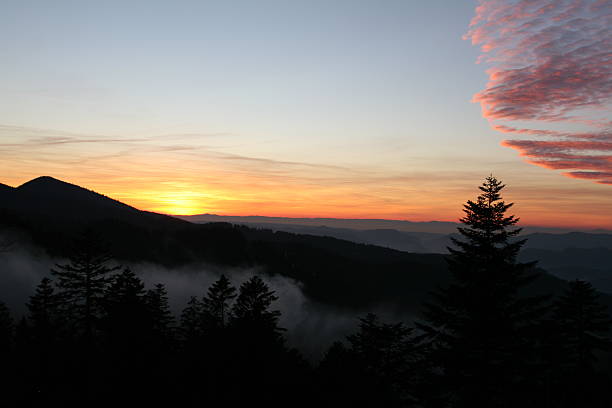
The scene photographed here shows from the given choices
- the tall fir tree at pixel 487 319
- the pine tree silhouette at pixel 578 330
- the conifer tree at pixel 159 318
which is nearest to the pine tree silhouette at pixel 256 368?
the conifer tree at pixel 159 318

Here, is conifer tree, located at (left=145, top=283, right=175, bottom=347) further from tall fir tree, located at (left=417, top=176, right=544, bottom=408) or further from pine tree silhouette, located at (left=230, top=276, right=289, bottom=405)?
tall fir tree, located at (left=417, top=176, right=544, bottom=408)

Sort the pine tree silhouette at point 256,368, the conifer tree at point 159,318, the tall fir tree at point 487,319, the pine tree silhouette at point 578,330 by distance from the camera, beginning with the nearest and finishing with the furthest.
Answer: the tall fir tree at point 487,319 < the pine tree silhouette at point 256,368 < the conifer tree at point 159,318 < the pine tree silhouette at point 578,330

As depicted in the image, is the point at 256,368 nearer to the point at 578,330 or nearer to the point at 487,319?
the point at 487,319

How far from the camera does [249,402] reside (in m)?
18.1

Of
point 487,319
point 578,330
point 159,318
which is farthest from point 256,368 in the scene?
point 159,318

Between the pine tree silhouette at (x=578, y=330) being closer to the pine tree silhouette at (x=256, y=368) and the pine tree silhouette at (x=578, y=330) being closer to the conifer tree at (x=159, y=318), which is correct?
the pine tree silhouette at (x=256, y=368)

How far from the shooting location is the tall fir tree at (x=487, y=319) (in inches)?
648

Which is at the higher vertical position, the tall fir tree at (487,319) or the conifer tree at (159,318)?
the tall fir tree at (487,319)

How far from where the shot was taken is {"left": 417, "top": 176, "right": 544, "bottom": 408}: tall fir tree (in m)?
16.5

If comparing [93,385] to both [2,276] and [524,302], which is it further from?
[2,276]

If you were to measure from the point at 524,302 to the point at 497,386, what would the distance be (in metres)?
3.51

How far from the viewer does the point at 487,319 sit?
16.6 metres

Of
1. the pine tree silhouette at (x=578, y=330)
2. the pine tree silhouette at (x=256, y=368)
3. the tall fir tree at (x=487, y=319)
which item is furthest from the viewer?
the pine tree silhouette at (x=578, y=330)

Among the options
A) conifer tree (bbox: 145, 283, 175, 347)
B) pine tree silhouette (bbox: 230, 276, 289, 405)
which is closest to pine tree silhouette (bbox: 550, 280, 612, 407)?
pine tree silhouette (bbox: 230, 276, 289, 405)
